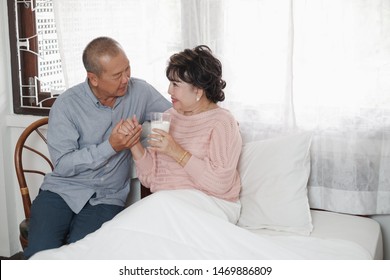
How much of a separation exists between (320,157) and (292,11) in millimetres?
641

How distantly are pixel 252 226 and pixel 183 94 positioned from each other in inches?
23.9

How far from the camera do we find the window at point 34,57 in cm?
272

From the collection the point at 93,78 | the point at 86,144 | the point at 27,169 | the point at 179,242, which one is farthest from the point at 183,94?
the point at 27,169

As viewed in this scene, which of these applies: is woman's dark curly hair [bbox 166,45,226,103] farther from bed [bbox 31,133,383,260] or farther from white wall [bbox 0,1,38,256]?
white wall [bbox 0,1,38,256]

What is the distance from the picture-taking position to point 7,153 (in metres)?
2.89

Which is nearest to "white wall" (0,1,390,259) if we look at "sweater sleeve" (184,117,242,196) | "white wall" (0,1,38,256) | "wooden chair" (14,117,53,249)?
"white wall" (0,1,38,256)

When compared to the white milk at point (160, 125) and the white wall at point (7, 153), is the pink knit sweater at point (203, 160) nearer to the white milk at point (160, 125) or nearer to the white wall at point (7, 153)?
the white milk at point (160, 125)

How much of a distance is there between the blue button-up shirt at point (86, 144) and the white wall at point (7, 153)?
2.20 feet

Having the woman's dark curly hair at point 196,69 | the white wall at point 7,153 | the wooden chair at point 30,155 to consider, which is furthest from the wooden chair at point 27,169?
the woman's dark curly hair at point 196,69

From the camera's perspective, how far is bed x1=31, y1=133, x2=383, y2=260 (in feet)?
5.29

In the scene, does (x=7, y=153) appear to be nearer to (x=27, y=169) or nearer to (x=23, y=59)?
(x=27, y=169)

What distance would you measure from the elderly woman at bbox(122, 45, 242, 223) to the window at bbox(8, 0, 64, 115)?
94 centimetres
